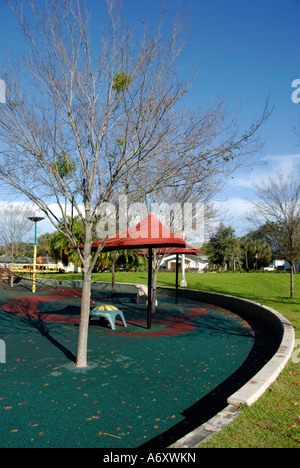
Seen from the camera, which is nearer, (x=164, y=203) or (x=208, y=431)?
Result: (x=208, y=431)

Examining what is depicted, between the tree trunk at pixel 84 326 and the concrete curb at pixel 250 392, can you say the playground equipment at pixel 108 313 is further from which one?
the concrete curb at pixel 250 392

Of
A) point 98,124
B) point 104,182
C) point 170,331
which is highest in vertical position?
point 98,124

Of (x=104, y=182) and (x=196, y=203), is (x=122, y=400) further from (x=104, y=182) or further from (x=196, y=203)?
(x=196, y=203)

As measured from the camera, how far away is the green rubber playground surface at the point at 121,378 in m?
4.02

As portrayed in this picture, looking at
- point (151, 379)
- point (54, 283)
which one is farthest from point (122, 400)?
point (54, 283)

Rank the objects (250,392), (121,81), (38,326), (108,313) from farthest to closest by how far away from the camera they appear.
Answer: (38,326)
(108,313)
(121,81)
(250,392)

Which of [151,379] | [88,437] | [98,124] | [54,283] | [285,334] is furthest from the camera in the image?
[54,283]

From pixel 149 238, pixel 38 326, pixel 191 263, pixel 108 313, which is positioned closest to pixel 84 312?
pixel 149 238

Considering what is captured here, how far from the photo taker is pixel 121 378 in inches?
232

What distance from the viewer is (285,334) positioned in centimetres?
760

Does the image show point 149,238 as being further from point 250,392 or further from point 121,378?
point 250,392

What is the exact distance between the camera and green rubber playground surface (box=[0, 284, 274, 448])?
13.2ft

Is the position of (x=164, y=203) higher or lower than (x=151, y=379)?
higher
